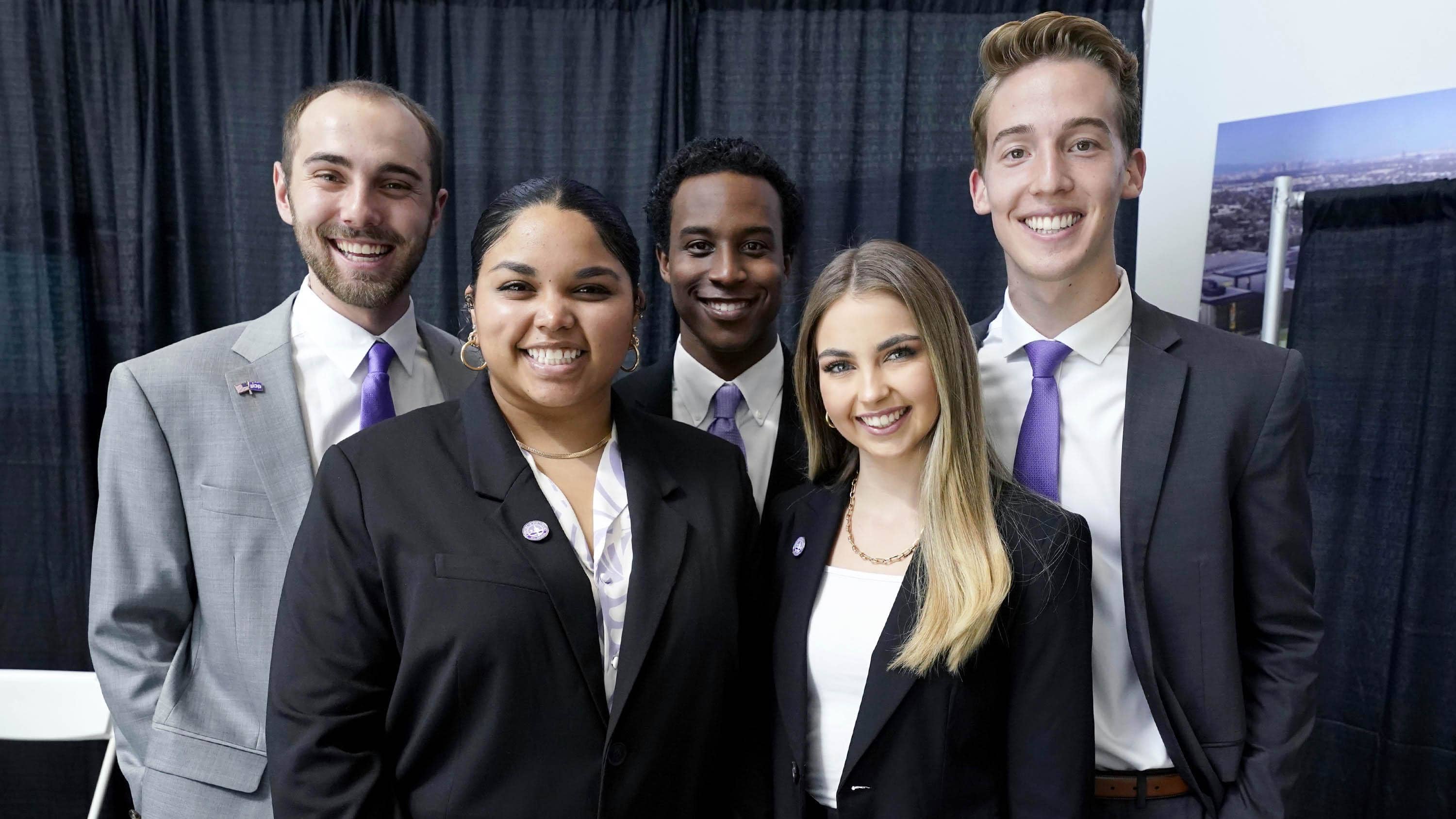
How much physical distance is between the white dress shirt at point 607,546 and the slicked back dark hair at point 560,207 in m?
0.36

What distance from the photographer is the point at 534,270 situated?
158 cm

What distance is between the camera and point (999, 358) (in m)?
1.95

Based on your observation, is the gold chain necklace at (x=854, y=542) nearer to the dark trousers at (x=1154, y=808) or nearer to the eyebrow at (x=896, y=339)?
the eyebrow at (x=896, y=339)

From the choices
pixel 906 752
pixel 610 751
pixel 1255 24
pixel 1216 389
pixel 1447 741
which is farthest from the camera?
pixel 1255 24

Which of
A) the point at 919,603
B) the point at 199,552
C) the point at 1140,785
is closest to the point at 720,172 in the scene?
the point at 919,603

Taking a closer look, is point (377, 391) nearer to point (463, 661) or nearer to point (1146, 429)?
point (463, 661)

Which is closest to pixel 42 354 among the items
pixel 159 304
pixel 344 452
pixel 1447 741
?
pixel 159 304

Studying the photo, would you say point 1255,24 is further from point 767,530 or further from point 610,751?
point 610,751

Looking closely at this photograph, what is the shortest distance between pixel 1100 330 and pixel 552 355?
3.44 ft

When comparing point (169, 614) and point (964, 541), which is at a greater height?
point (964, 541)

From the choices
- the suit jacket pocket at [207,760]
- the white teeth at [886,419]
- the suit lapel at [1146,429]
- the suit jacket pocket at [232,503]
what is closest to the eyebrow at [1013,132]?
the suit lapel at [1146,429]

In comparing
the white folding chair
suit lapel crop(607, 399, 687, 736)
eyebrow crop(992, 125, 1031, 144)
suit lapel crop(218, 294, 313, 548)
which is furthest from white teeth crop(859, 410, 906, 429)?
the white folding chair

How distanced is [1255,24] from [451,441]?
2.94 metres

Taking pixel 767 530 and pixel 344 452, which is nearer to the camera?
pixel 344 452
